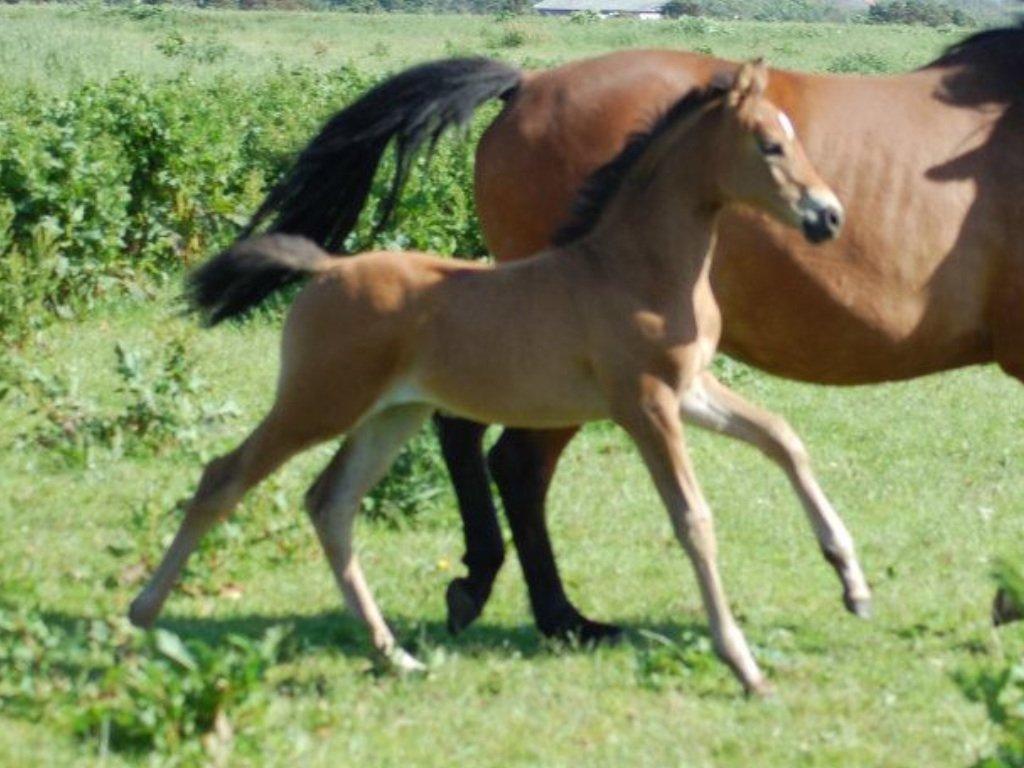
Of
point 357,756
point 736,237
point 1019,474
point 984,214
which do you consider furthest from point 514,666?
point 1019,474

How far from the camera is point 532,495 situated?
6.86m

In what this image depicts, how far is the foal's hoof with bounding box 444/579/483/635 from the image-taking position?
22.0 feet

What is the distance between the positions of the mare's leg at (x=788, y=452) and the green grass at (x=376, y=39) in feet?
71.4

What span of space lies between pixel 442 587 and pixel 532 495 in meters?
0.64

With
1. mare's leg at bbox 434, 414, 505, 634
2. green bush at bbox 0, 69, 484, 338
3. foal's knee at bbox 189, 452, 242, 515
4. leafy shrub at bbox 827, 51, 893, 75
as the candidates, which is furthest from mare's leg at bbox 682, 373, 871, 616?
leafy shrub at bbox 827, 51, 893, 75

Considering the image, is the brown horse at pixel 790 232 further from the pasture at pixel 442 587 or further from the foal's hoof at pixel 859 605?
the foal's hoof at pixel 859 605

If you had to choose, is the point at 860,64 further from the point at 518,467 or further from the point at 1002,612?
the point at 1002,612

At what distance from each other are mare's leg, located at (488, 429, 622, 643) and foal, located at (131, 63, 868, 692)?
0.72 metres

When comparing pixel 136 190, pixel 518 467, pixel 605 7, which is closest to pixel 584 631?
pixel 518 467

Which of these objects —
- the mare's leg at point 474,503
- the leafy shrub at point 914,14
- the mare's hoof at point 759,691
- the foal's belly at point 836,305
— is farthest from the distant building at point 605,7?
the mare's hoof at point 759,691

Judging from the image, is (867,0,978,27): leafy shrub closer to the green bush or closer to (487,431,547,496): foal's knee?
the green bush

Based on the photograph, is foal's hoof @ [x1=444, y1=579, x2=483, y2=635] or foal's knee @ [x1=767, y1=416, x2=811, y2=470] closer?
foal's knee @ [x1=767, y1=416, x2=811, y2=470]

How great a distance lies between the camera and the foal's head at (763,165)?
580cm

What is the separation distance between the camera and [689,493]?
5.86m
